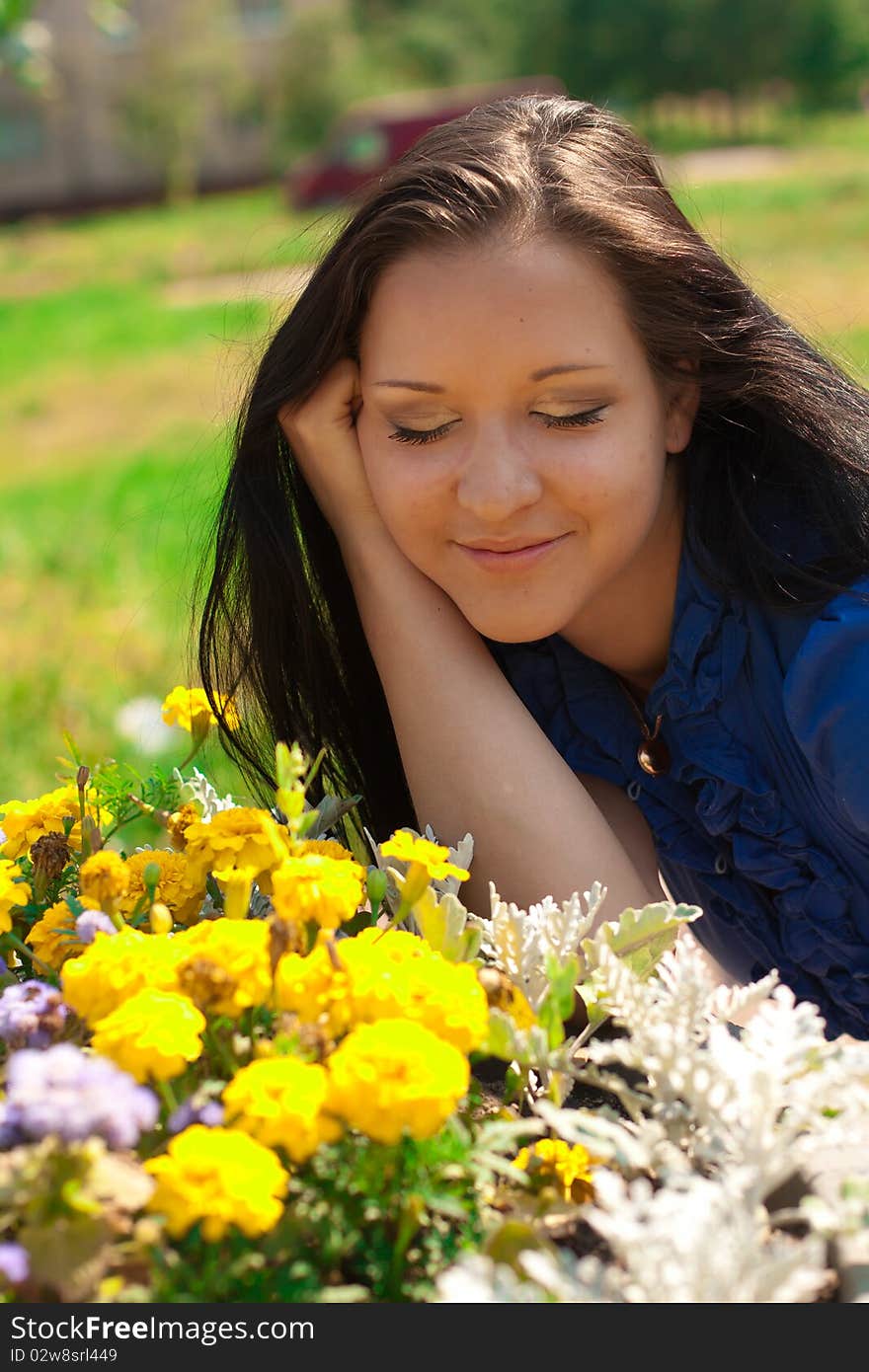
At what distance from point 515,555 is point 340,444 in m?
0.34

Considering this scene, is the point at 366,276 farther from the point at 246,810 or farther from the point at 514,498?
the point at 246,810

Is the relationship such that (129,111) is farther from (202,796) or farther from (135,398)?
(202,796)

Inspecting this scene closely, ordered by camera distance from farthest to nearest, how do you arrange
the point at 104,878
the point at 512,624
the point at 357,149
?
the point at 357,149 → the point at 512,624 → the point at 104,878

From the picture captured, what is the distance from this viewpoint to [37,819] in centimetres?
153

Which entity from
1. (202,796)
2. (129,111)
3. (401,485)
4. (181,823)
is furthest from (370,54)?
(181,823)

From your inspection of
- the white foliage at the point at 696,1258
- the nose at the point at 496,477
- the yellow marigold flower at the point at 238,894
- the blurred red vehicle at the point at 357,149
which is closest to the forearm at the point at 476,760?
the nose at the point at 496,477

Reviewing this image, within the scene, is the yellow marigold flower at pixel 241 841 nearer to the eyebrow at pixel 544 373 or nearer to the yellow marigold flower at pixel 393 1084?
the yellow marigold flower at pixel 393 1084

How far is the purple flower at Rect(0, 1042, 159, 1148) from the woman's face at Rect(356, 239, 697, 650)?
0.91m

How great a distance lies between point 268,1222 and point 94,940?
328 millimetres

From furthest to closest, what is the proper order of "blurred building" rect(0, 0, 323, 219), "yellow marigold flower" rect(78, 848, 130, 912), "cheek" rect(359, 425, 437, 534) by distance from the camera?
→ "blurred building" rect(0, 0, 323, 219)
"cheek" rect(359, 425, 437, 534)
"yellow marigold flower" rect(78, 848, 130, 912)

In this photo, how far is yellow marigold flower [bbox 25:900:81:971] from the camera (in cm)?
138

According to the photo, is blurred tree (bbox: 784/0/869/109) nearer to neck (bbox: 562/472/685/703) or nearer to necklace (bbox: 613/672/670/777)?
neck (bbox: 562/472/685/703)

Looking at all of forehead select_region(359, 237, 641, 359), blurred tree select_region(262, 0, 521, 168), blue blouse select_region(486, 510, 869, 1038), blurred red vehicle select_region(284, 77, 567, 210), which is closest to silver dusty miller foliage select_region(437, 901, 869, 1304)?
blue blouse select_region(486, 510, 869, 1038)

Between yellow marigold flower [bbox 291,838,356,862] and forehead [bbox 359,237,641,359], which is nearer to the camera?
yellow marigold flower [bbox 291,838,356,862]
